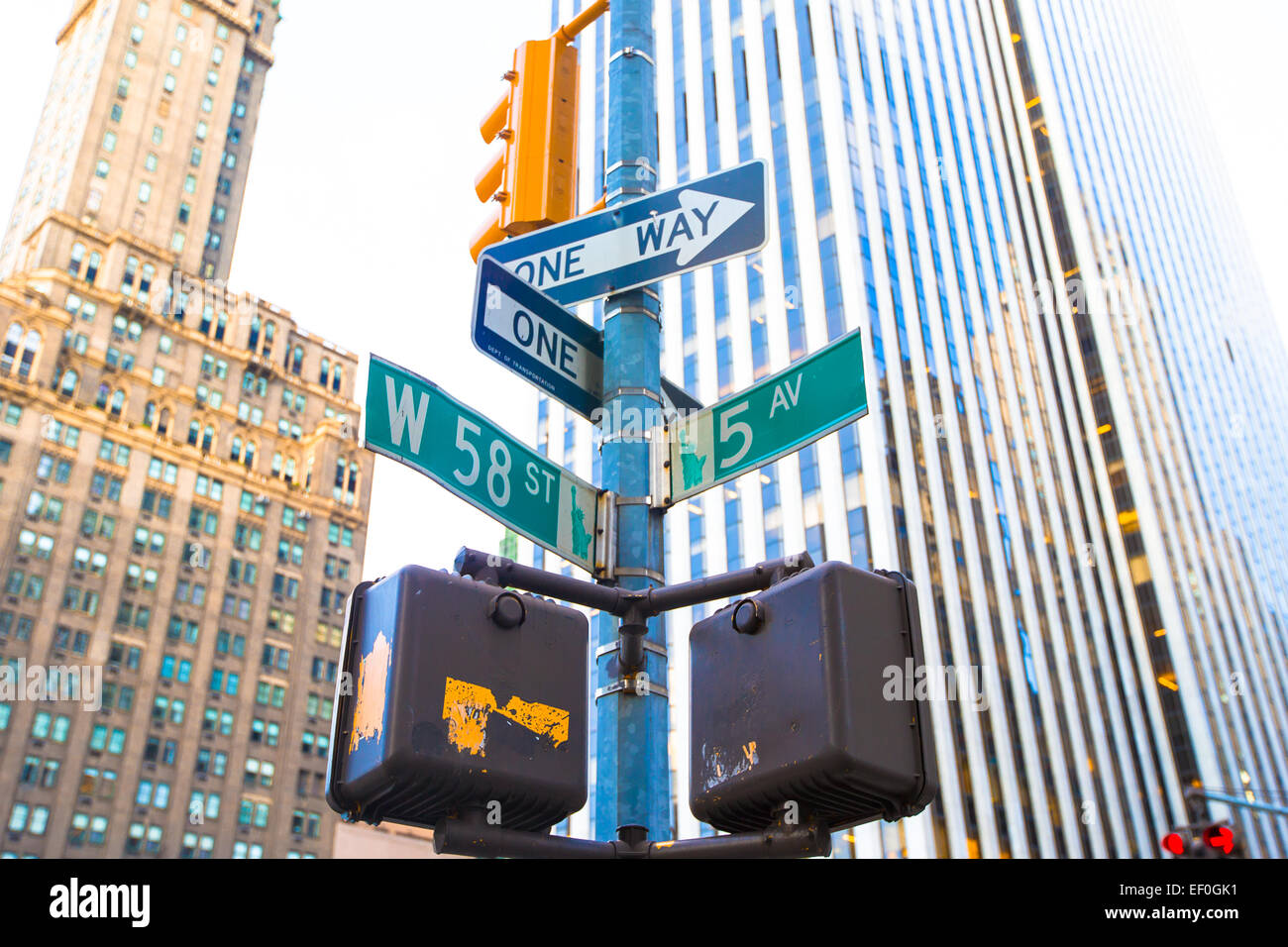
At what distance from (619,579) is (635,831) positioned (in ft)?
3.29

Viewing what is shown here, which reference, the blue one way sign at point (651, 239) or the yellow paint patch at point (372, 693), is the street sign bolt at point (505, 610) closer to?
the yellow paint patch at point (372, 693)

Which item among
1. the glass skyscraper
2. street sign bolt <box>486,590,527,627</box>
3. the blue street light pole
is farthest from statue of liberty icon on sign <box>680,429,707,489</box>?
the glass skyscraper

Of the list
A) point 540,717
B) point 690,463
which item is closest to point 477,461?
point 690,463

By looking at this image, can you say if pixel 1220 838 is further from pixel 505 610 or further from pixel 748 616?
pixel 505 610

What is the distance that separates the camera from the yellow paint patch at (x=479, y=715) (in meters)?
2.74

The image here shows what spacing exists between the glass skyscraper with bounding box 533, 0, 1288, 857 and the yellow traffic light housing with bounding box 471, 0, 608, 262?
38646mm

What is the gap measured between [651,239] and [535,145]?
1231 mm

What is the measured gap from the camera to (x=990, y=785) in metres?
52.0

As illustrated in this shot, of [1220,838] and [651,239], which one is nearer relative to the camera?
[651,239]

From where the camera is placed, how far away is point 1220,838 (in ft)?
57.5

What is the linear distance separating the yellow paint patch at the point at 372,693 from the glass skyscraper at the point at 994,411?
4087 centimetres

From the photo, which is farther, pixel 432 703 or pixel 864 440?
pixel 864 440
